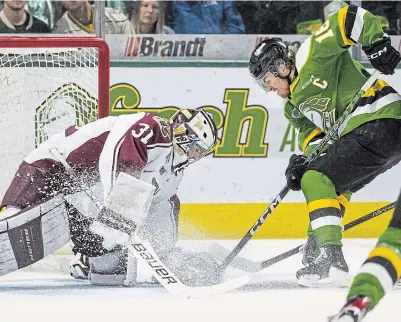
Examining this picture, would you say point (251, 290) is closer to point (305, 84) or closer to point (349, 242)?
point (305, 84)

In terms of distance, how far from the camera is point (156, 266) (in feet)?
11.6

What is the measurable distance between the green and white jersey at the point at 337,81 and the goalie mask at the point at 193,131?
42 cm

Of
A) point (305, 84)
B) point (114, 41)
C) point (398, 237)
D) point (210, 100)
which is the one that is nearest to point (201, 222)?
point (210, 100)

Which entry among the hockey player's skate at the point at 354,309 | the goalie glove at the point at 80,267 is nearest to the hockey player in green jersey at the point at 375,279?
the hockey player's skate at the point at 354,309

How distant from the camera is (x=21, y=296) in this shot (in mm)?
3525

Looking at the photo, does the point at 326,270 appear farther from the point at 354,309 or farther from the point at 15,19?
the point at 15,19

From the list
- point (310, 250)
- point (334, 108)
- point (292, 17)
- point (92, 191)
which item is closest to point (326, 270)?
point (310, 250)

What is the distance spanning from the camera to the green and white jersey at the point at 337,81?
3.72m

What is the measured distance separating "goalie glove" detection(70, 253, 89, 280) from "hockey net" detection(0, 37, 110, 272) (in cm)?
49

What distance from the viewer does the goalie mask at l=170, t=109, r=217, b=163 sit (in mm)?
3699

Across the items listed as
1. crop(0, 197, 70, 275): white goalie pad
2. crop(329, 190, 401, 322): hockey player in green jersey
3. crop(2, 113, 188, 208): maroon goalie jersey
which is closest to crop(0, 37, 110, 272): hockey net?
crop(2, 113, 188, 208): maroon goalie jersey

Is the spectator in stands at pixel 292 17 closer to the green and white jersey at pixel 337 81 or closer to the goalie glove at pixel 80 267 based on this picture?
the green and white jersey at pixel 337 81

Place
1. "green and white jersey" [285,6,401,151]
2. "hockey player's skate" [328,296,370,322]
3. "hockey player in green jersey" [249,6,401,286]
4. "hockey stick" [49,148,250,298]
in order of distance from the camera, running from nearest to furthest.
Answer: "hockey player's skate" [328,296,370,322]
"hockey stick" [49,148,250,298]
"hockey player in green jersey" [249,6,401,286]
"green and white jersey" [285,6,401,151]

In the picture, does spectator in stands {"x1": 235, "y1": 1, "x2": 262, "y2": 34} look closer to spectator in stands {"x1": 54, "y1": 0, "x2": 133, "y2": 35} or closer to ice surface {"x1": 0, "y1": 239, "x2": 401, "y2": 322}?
spectator in stands {"x1": 54, "y1": 0, "x2": 133, "y2": 35}
